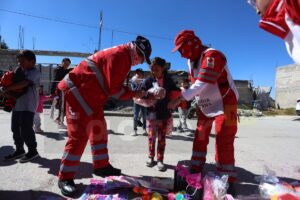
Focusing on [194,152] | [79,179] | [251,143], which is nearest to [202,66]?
[194,152]

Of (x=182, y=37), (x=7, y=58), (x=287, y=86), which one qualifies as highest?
(x=7, y=58)

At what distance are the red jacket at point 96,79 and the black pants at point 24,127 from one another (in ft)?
4.19

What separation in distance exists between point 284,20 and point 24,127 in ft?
13.1

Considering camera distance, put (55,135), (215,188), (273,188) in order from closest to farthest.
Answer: (273,188)
(215,188)
(55,135)

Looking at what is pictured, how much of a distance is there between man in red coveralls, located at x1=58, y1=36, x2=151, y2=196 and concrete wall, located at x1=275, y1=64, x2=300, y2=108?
26.2 m

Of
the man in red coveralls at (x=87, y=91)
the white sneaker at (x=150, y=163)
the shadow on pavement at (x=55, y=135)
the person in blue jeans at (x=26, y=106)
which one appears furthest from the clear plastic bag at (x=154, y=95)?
the shadow on pavement at (x=55, y=135)

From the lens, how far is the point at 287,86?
2850cm

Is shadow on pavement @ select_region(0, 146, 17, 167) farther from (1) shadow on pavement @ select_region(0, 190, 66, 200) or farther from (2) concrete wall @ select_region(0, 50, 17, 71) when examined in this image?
(2) concrete wall @ select_region(0, 50, 17, 71)

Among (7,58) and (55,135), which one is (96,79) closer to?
(55,135)

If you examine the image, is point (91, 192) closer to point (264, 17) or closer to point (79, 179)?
point (79, 179)

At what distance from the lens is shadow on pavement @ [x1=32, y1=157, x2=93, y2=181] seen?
406cm

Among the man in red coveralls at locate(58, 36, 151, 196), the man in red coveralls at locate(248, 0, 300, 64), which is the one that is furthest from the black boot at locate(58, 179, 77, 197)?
the man in red coveralls at locate(248, 0, 300, 64)

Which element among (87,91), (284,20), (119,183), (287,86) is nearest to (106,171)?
(119,183)

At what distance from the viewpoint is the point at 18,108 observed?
452cm
